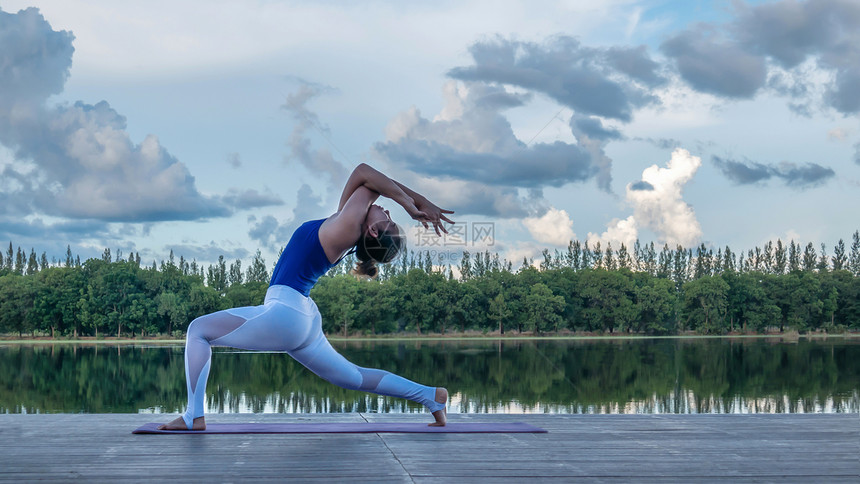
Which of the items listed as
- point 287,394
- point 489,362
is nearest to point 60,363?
point 287,394

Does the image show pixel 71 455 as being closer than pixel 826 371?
Yes

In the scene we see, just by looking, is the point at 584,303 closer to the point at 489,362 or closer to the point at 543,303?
the point at 543,303

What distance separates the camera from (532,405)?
30.0 metres

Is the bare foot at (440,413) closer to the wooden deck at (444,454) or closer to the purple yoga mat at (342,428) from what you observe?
the purple yoga mat at (342,428)

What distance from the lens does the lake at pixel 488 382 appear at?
30.0 meters

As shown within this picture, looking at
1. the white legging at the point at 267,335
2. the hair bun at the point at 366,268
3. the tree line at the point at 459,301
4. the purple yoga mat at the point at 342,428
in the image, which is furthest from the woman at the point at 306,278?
the tree line at the point at 459,301

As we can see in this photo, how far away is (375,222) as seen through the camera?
20.0 ft

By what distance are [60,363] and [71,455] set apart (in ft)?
158

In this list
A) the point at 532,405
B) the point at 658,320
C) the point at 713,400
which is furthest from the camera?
the point at 658,320

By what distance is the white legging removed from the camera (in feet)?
19.6

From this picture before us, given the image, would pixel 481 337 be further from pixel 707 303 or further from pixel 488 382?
pixel 488 382

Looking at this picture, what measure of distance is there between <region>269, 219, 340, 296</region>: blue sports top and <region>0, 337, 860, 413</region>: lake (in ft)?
66.6

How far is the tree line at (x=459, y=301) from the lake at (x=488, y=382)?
1326cm

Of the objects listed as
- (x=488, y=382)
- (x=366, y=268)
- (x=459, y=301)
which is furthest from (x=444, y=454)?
(x=459, y=301)
